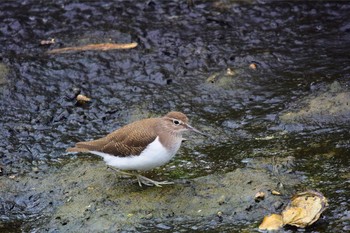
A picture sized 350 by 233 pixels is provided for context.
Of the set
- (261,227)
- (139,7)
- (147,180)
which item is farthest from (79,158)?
(139,7)

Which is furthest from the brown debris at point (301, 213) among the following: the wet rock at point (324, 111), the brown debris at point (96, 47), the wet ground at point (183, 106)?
the brown debris at point (96, 47)

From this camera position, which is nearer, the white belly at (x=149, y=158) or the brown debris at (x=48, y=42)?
the white belly at (x=149, y=158)

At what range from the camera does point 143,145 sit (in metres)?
7.79

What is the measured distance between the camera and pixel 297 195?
7.08 m

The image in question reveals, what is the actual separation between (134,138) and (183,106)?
2474mm

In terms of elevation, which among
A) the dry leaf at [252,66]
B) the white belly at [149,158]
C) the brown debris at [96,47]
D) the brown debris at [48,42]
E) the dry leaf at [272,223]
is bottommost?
the dry leaf at [252,66]

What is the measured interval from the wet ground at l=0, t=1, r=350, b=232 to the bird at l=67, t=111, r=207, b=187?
0.36 m

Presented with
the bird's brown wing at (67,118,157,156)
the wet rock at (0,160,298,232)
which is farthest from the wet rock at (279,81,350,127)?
the bird's brown wing at (67,118,157,156)

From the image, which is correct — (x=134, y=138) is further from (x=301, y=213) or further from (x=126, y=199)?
(x=301, y=213)

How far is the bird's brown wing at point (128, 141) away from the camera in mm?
7801

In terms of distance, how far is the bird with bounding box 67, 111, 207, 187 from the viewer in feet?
25.3

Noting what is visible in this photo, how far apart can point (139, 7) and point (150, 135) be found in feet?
18.7

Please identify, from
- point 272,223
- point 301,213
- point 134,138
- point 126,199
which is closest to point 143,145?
point 134,138

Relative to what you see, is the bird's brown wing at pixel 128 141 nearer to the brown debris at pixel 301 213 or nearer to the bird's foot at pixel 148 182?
the bird's foot at pixel 148 182
